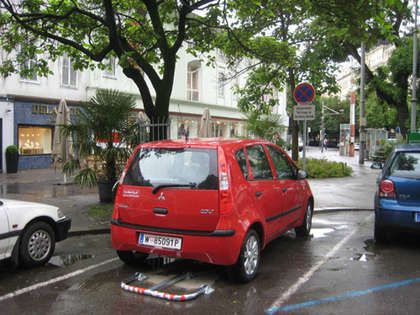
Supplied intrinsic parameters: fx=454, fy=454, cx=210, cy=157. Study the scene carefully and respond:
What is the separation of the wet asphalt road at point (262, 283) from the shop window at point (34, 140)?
15491 mm

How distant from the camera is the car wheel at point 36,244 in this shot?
5641 millimetres

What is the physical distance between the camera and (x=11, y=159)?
19.3 meters

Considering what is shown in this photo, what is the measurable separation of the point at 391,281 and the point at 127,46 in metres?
7.28

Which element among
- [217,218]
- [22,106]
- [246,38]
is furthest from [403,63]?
[217,218]

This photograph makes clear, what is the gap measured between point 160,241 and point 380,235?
3.87 meters

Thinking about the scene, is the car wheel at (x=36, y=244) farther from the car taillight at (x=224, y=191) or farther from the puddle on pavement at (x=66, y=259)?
the car taillight at (x=224, y=191)

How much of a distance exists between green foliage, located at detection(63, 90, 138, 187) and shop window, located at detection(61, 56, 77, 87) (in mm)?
13902

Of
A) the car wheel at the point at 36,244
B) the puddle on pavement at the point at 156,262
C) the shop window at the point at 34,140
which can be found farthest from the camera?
the shop window at the point at 34,140

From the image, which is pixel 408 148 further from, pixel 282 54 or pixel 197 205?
pixel 282 54

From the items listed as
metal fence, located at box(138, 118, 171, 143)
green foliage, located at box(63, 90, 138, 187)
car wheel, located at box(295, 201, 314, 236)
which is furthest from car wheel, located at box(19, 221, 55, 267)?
metal fence, located at box(138, 118, 171, 143)

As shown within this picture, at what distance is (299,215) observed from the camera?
718 cm

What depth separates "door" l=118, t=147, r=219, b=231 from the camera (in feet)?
16.3

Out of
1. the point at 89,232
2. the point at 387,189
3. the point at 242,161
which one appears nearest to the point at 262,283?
the point at 242,161

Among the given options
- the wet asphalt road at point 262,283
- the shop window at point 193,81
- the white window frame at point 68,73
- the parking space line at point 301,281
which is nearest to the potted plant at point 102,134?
the wet asphalt road at point 262,283
